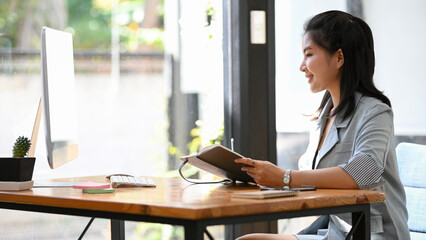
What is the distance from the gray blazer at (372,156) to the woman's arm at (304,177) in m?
0.03

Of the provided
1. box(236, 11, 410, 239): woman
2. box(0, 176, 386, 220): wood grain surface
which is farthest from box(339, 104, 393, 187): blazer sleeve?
box(0, 176, 386, 220): wood grain surface

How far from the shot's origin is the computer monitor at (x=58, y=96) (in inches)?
82.0

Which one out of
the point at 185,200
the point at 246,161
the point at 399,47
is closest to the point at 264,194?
the point at 185,200

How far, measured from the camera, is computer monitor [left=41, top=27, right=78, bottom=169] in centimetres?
208

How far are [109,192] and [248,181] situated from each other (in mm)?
517

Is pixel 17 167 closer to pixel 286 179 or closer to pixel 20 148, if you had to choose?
pixel 20 148

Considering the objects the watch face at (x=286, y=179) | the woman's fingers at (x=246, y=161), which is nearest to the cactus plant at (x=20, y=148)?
the woman's fingers at (x=246, y=161)

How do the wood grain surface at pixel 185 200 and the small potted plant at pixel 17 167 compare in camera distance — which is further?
the small potted plant at pixel 17 167

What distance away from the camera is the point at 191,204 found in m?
1.64

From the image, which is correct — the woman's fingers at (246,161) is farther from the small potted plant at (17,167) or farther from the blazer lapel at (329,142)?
the small potted plant at (17,167)

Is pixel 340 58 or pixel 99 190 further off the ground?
pixel 340 58

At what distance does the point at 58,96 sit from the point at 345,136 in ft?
3.20

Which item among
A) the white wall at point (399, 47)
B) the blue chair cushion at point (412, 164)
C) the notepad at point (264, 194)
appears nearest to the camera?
the notepad at point (264, 194)

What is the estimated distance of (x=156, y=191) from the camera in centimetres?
206
